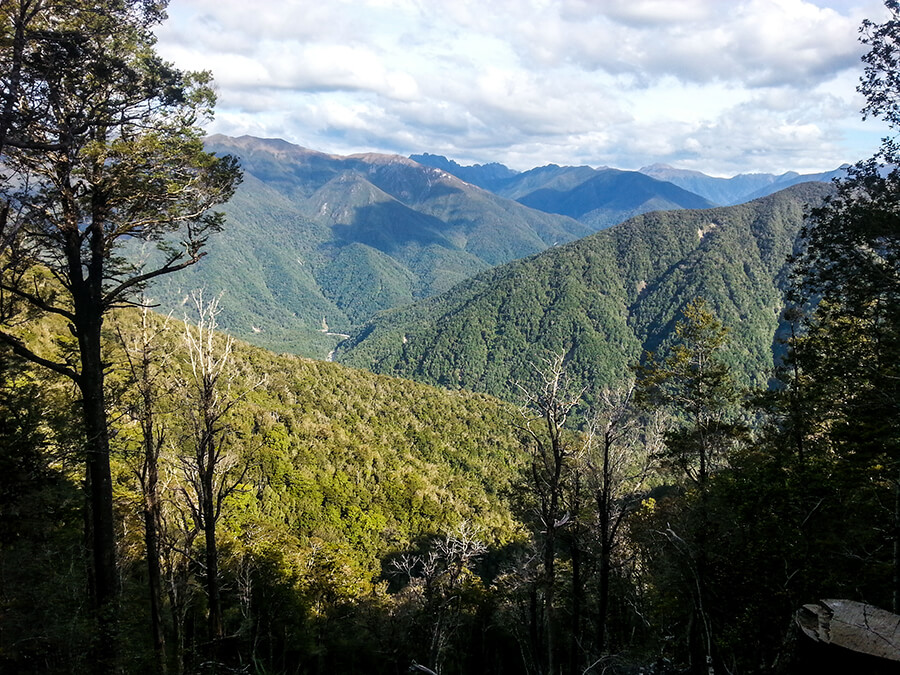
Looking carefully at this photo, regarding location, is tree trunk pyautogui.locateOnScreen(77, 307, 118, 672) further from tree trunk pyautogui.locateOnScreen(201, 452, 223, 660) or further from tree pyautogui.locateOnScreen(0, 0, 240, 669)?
tree trunk pyautogui.locateOnScreen(201, 452, 223, 660)

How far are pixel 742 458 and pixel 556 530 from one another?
10.2 m

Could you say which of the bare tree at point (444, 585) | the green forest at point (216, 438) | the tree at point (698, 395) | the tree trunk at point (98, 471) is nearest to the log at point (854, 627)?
the green forest at point (216, 438)

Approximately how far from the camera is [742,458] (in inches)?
729

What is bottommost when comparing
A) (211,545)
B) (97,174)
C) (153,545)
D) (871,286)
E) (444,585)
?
(444,585)

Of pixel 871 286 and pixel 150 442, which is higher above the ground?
pixel 871 286

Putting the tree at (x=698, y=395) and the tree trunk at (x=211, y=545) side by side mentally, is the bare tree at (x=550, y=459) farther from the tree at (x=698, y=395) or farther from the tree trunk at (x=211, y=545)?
the tree trunk at (x=211, y=545)

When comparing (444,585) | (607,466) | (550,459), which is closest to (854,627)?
(607,466)

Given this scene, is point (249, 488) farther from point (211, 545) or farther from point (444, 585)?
point (444, 585)

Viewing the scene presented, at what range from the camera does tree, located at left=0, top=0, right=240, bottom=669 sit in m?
7.69

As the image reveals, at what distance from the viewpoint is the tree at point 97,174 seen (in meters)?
7.69

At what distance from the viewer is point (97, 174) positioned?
27.6 ft

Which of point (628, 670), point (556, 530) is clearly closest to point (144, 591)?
point (556, 530)

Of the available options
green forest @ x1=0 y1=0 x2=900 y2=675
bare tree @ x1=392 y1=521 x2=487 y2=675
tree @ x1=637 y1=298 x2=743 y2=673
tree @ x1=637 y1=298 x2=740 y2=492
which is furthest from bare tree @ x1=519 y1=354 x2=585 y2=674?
tree @ x1=637 y1=298 x2=740 y2=492

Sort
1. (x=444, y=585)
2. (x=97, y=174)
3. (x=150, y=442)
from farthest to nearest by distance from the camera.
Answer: (x=444, y=585), (x=150, y=442), (x=97, y=174)
